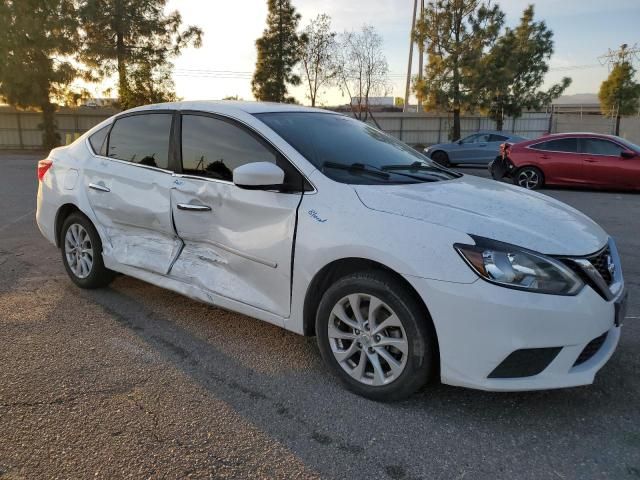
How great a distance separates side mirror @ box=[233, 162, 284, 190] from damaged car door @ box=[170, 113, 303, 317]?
0.37 feet

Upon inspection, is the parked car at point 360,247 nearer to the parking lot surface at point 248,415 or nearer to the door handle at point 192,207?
the door handle at point 192,207

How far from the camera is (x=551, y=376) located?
8.66ft

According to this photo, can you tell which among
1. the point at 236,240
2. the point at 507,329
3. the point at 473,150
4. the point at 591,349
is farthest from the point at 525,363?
the point at 473,150

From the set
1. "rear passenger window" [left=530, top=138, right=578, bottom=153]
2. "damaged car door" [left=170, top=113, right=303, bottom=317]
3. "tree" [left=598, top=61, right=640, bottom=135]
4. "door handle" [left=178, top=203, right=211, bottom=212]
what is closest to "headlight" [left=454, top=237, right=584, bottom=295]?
"damaged car door" [left=170, top=113, right=303, bottom=317]

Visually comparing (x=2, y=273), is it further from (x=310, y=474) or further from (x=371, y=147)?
(x=310, y=474)

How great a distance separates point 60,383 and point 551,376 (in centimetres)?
274

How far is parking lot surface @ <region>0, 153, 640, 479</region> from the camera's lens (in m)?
2.46

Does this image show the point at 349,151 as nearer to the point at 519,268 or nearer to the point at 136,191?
the point at 519,268

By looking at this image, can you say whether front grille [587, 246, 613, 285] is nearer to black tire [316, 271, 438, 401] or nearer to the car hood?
the car hood

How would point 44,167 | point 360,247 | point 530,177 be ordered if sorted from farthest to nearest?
point 530,177 → point 44,167 → point 360,247

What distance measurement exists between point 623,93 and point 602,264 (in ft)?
125

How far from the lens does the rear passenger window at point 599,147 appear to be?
11727 millimetres

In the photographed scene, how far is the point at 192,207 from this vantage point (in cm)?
378

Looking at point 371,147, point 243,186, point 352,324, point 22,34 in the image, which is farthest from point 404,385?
point 22,34
